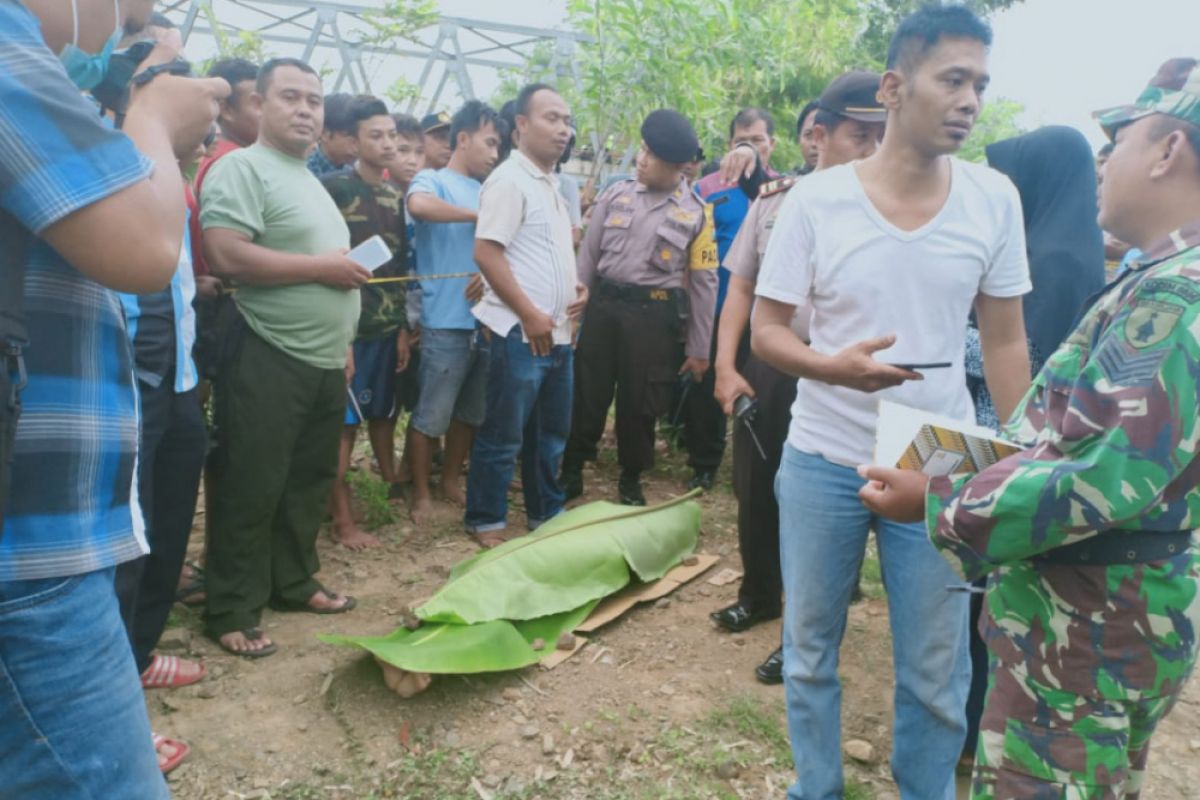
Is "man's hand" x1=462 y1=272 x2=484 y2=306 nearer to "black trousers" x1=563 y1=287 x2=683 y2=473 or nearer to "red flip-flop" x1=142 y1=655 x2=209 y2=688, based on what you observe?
"black trousers" x1=563 y1=287 x2=683 y2=473

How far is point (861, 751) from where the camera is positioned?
111 inches

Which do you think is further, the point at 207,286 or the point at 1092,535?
the point at 207,286

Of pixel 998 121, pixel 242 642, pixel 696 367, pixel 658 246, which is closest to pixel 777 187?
pixel 658 246

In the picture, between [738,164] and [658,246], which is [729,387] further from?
[738,164]

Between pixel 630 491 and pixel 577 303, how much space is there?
1180 millimetres

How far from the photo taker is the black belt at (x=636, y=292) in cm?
480

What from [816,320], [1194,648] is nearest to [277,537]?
[816,320]

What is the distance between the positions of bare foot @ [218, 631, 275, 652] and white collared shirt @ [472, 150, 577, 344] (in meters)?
1.61

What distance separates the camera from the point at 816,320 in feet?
7.56

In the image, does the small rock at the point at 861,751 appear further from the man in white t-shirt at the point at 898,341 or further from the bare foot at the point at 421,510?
the bare foot at the point at 421,510

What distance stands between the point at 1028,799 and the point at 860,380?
90 cm

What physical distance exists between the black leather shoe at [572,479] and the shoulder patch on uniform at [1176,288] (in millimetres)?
3880

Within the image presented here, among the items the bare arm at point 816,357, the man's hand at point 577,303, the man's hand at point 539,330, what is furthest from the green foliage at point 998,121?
the bare arm at point 816,357

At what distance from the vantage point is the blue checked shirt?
106 centimetres
